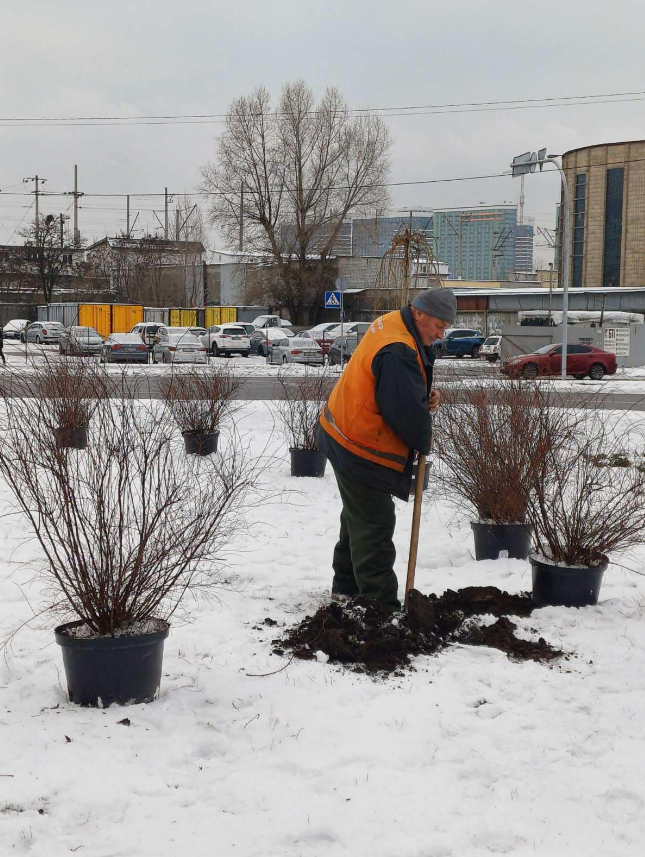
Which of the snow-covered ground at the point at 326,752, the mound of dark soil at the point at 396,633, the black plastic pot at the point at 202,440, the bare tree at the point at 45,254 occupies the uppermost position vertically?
the bare tree at the point at 45,254

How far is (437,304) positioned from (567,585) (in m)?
1.82

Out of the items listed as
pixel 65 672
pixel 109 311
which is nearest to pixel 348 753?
pixel 65 672

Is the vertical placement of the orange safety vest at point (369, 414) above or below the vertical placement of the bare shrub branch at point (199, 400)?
above

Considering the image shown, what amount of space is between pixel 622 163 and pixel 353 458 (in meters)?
63.3

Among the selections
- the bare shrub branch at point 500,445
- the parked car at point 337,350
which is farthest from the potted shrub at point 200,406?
the parked car at point 337,350

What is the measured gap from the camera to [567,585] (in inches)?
210

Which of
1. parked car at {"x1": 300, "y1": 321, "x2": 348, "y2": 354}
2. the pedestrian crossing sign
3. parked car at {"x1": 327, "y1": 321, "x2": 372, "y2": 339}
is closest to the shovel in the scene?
the pedestrian crossing sign

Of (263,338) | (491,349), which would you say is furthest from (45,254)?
(491,349)

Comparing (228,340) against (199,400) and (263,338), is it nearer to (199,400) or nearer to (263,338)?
(263,338)

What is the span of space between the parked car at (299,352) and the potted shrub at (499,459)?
86.0 ft

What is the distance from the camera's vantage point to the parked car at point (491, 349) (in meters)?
34.2

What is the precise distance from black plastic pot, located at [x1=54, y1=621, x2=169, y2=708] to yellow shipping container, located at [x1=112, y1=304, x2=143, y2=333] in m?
46.0

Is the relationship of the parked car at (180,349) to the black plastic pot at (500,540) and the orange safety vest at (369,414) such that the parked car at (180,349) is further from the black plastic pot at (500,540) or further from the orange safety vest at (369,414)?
the orange safety vest at (369,414)

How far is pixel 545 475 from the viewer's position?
577 cm
